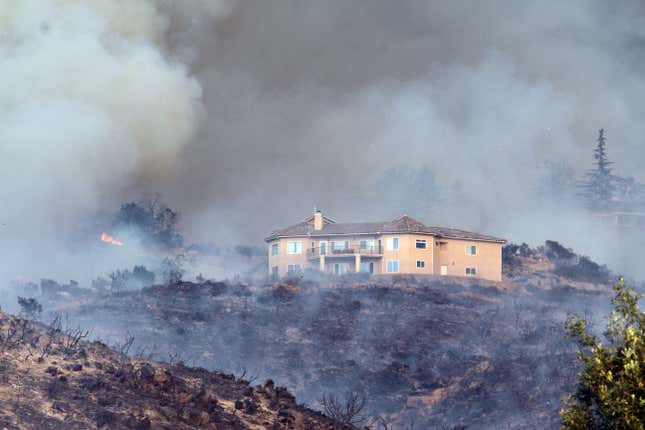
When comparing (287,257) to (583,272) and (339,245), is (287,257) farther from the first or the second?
(583,272)

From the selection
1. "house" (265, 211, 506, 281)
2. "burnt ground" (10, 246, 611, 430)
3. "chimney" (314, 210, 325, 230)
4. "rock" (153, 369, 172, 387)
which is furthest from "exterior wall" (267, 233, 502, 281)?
"rock" (153, 369, 172, 387)

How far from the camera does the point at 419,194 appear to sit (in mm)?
169750

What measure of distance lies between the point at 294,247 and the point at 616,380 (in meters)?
88.9

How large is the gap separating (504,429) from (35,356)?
90.6 feet

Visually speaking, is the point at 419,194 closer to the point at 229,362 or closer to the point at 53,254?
the point at 53,254

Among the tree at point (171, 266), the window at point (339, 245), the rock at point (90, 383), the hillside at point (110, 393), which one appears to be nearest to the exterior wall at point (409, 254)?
the window at point (339, 245)

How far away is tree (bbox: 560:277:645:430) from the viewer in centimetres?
2278

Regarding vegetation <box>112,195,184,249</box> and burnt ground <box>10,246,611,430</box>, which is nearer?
burnt ground <box>10,246,611,430</box>

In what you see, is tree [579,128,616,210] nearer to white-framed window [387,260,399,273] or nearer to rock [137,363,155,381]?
white-framed window [387,260,399,273]

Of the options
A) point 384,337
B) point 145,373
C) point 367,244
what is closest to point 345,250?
point 367,244

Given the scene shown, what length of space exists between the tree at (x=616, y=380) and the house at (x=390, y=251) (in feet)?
261

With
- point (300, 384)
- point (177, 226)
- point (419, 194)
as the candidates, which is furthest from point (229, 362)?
point (419, 194)

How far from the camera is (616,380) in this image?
24156mm

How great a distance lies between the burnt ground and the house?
8.21 meters
